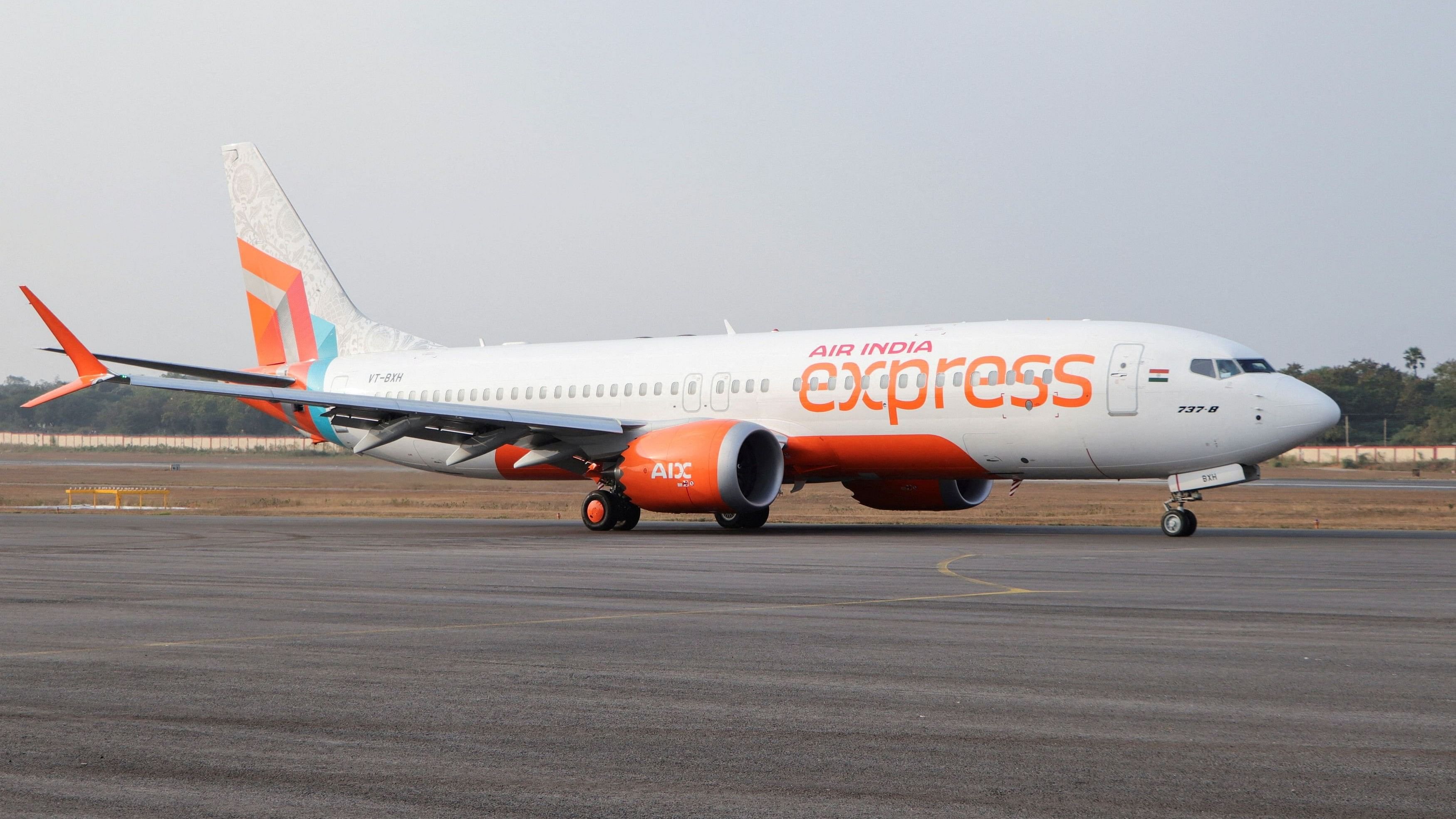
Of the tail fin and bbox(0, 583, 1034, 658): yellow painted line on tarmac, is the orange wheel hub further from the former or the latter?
bbox(0, 583, 1034, 658): yellow painted line on tarmac

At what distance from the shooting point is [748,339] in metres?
→ 29.4

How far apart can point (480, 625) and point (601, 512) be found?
1666cm

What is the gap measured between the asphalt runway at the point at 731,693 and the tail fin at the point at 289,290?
19.8 meters

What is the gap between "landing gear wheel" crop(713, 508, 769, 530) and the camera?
28359mm

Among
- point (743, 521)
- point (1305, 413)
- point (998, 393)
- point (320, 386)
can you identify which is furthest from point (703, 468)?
point (320, 386)

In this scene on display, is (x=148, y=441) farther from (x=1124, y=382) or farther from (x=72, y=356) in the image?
(x=1124, y=382)

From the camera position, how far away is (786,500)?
4428 centimetres

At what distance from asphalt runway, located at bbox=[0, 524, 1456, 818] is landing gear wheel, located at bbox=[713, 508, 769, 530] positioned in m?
11.5

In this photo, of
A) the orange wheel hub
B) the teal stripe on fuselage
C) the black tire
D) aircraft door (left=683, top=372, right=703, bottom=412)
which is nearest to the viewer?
the orange wheel hub

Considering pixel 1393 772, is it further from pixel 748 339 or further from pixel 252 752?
pixel 748 339

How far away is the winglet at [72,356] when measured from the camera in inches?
1017

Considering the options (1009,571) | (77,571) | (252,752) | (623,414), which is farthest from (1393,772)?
(623,414)

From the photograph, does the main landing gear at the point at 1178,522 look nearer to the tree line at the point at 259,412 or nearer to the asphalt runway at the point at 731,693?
the asphalt runway at the point at 731,693

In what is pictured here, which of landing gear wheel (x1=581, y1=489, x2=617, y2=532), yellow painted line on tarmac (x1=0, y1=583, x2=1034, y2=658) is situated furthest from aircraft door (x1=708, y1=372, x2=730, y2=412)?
yellow painted line on tarmac (x1=0, y1=583, x2=1034, y2=658)
